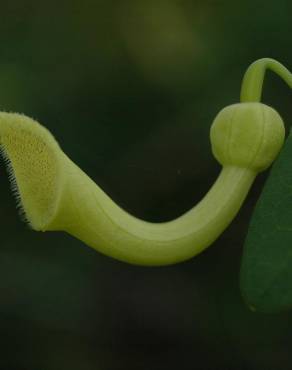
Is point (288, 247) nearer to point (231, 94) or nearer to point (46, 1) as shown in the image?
point (231, 94)

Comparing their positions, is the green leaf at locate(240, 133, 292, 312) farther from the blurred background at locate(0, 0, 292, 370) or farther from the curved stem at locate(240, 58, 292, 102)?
the blurred background at locate(0, 0, 292, 370)

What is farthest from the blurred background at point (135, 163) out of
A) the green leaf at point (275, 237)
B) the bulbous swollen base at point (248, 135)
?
the green leaf at point (275, 237)

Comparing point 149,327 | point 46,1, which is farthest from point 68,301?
point 46,1

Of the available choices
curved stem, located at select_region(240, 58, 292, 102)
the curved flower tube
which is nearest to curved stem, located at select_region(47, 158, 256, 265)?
the curved flower tube

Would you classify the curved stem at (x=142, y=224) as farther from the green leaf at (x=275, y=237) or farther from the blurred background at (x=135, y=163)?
the blurred background at (x=135, y=163)

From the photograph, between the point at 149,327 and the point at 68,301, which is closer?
the point at 68,301

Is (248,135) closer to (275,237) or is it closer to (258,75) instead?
(258,75)
